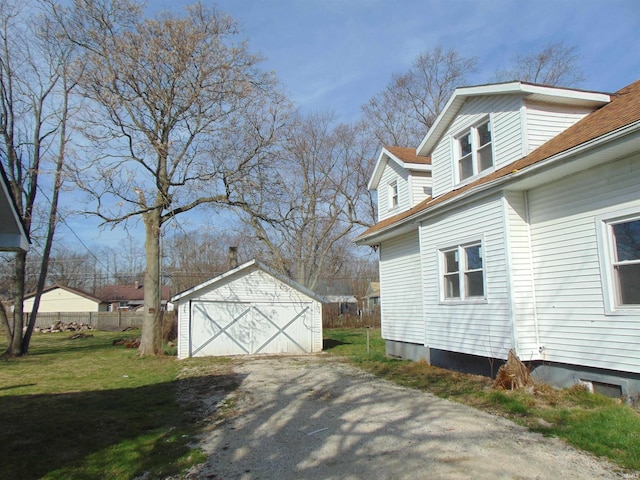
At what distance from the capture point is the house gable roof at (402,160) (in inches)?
541

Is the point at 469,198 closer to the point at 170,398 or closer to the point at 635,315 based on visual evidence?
the point at 635,315

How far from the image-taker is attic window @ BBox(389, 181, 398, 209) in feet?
49.5

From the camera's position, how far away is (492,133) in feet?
32.3

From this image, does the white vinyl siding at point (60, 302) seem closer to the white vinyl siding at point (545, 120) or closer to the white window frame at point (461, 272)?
Result: the white window frame at point (461, 272)

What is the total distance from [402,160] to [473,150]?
3621 millimetres

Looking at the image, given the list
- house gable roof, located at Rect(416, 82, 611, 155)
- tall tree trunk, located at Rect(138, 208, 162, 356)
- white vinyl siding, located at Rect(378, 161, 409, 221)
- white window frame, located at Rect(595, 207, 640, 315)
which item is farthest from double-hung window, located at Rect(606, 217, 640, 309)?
tall tree trunk, located at Rect(138, 208, 162, 356)

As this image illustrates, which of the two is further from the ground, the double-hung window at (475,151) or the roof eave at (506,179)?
the double-hung window at (475,151)

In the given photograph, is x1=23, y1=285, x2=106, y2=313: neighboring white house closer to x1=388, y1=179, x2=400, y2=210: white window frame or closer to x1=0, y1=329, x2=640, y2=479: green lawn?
x1=0, y1=329, x2=640, y2=479: green lawn

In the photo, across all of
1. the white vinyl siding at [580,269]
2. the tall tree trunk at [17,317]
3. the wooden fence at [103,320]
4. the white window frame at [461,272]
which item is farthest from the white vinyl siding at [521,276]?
the wooden fence at [103,320]

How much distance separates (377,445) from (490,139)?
714 cm

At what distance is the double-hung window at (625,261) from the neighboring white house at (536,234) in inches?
0.6

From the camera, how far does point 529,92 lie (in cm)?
888

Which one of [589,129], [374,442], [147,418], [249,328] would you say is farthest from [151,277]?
[589,129]

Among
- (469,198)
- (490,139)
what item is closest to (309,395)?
(469,198)
